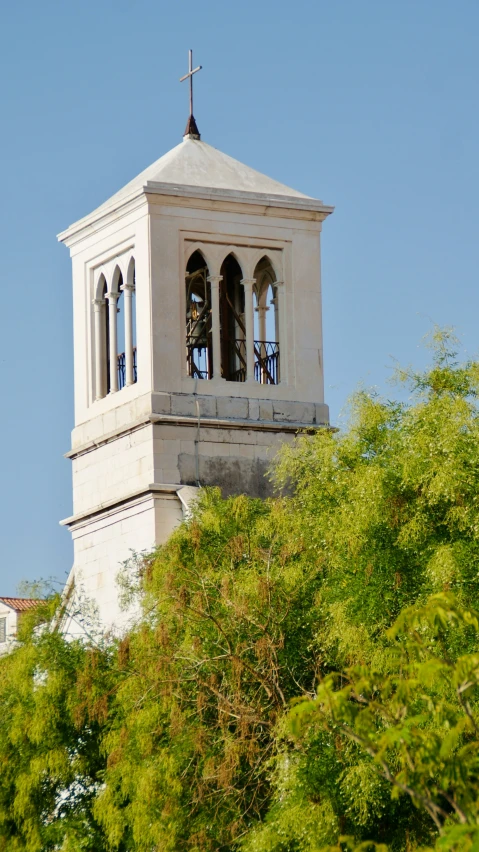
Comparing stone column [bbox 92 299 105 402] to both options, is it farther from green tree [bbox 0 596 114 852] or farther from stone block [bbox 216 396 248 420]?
green tree [bbox 0 596 114 852]

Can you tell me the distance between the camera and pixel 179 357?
33938mm

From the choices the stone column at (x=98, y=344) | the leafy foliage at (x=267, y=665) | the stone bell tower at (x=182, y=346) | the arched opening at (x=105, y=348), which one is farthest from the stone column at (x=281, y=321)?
the leafy foliage at (x=267, y=665)

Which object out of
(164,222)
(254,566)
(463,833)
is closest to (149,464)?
(164,222)

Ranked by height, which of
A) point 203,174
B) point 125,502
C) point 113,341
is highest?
point 203,174

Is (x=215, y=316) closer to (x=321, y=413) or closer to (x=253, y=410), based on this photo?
(x=253, y=410)

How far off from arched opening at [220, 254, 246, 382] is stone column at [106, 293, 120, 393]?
180cm

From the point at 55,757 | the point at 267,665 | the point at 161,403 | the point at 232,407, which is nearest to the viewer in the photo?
the point at 267,665

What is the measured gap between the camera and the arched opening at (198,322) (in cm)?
3516

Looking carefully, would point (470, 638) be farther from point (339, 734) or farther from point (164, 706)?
point (164, 706)

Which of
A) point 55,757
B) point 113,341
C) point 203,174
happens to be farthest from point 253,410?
point 55,757

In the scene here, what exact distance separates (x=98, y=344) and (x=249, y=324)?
2.74 meters

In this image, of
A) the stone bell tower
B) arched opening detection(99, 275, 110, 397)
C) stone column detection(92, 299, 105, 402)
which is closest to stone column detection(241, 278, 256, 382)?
the stone bell tower

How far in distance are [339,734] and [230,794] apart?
2.31 meters

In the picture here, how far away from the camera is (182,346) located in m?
34.1
